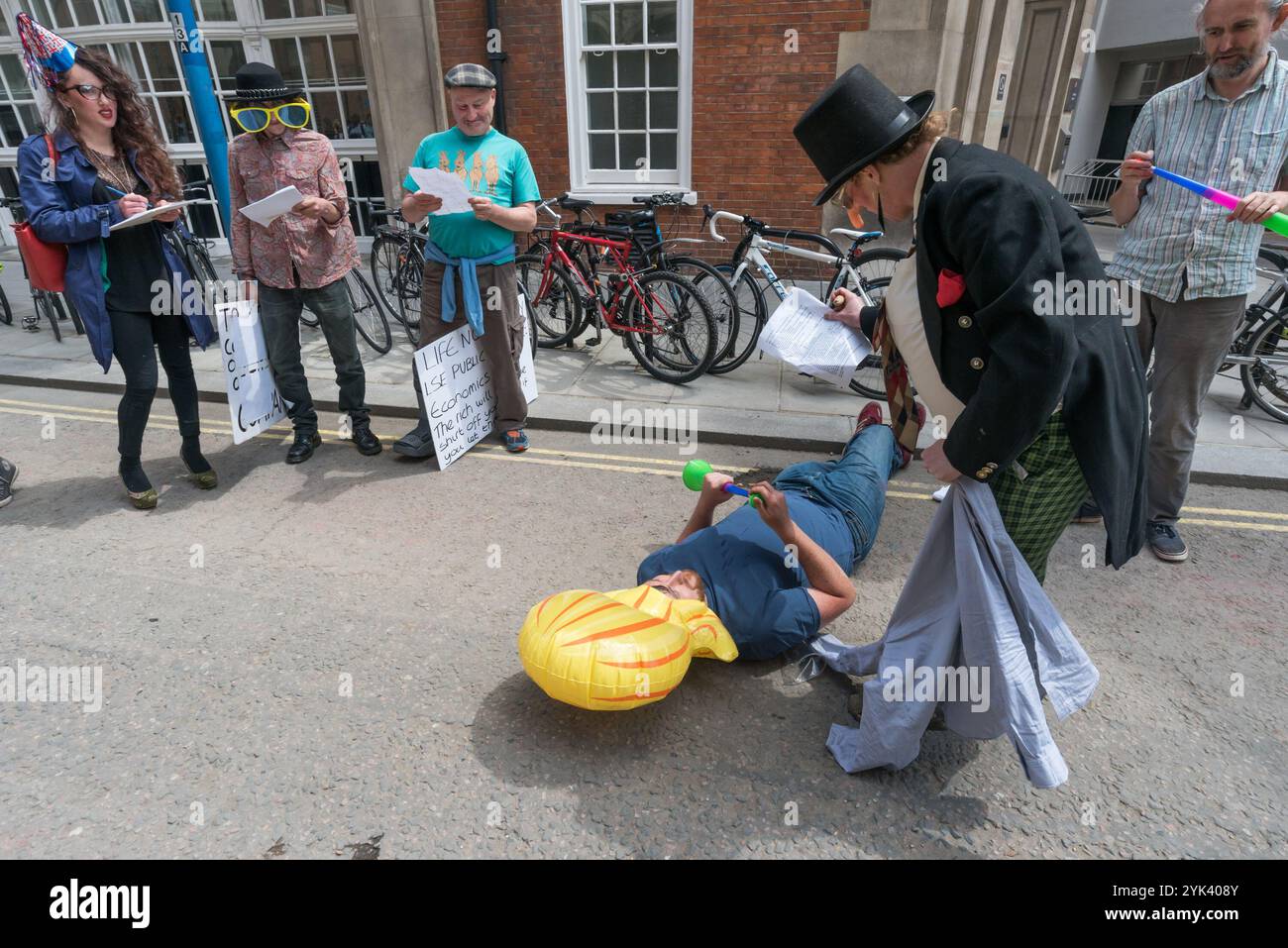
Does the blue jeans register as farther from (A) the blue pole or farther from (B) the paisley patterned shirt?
(A) the blue pole

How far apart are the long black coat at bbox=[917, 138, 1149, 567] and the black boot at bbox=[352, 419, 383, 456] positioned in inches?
156

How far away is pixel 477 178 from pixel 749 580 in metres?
3.01

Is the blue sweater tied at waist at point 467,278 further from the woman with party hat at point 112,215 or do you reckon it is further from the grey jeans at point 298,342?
the woman with party hat at point 112,215

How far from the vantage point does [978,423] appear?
1878 millimetres

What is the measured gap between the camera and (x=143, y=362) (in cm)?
411

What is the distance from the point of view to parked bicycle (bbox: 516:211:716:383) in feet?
19.2

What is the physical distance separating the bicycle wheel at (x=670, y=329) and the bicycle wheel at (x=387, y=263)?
97.7 inches

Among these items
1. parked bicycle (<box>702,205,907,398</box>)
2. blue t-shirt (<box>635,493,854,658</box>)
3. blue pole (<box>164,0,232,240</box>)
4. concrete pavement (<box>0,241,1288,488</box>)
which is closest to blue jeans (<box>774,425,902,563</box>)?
blue t-shirt (<box>635,493,854,658</box>)

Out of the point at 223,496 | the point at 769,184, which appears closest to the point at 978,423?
the point at 223,496

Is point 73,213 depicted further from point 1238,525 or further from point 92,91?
point 1238,525

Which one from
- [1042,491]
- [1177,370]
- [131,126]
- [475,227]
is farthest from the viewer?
[475,227]

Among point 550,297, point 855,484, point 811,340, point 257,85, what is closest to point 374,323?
point 550,297

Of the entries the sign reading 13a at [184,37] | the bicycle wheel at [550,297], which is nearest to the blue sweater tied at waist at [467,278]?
the bicycle wheel at [550,297]

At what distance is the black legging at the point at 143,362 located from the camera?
13.2ft
